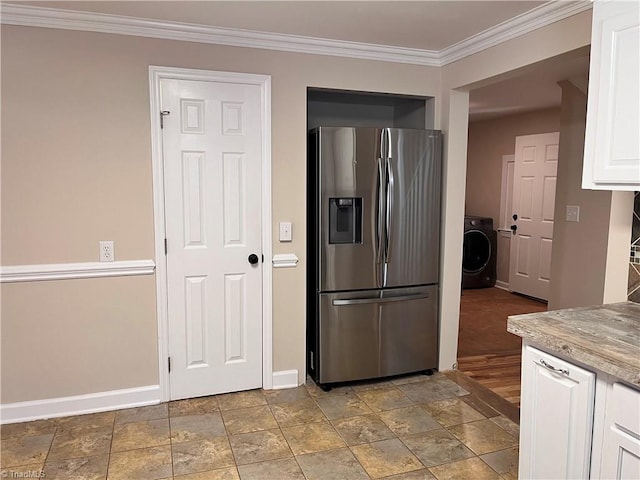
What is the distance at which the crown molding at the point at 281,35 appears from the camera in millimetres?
2521

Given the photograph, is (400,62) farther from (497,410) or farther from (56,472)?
(56,472)

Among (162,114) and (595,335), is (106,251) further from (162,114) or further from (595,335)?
(595,335)

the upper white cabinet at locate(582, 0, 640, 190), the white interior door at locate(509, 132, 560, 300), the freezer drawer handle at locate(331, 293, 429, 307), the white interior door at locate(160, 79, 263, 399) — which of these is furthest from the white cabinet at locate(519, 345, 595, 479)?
the white interior door at locate(509, 132, 560, 300)

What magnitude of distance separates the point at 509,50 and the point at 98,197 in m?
2.59

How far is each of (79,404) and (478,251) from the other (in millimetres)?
5232

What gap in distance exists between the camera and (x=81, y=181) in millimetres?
2760

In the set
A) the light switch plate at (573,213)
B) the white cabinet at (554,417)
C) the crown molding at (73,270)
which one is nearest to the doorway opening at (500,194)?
the light switch plate at (573,213)

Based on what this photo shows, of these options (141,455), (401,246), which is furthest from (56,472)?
(401,246)

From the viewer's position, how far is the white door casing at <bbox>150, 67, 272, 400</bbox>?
9.57 feet

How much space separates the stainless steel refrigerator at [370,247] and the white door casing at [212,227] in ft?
1.17

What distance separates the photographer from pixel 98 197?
110 inches

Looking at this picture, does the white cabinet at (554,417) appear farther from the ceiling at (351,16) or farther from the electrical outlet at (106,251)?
the electrical outlet at (106,251)

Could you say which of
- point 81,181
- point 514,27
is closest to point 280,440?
point 81,181

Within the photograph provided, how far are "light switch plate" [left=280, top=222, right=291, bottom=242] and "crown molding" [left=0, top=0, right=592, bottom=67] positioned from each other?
114cm
